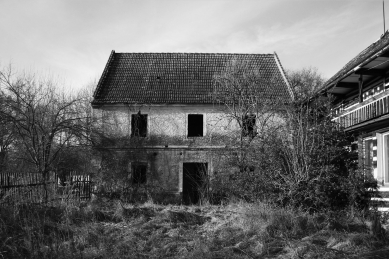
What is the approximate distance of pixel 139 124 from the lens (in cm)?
2103

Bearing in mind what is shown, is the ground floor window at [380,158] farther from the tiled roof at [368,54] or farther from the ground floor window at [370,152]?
the tiled roof at [368,54]

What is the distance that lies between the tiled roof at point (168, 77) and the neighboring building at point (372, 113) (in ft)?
19.7

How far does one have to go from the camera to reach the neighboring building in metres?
12.2

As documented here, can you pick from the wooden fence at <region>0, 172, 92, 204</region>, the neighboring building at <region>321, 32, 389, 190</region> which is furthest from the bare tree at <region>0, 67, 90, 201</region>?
the neighboring building at <region>321, 32, 389, 190</region>

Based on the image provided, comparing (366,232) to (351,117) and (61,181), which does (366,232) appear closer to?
(351,117)

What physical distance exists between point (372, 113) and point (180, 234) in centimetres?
768

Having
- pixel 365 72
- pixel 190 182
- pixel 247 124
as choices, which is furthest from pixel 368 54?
pixel 190 182

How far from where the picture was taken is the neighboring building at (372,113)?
A: 12.2 m

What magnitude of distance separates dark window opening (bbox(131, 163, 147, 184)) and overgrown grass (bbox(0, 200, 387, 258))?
352 inches

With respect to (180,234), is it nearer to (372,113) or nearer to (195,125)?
(372,113)

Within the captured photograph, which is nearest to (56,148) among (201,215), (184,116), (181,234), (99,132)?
(99,132)

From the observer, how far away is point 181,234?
905 centimetres

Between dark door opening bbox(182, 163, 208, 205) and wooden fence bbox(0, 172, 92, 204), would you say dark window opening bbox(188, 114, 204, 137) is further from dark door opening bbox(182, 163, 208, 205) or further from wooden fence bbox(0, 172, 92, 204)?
wooden fence bbox(0, 172, 92, 204)

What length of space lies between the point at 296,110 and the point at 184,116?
32.2ft
